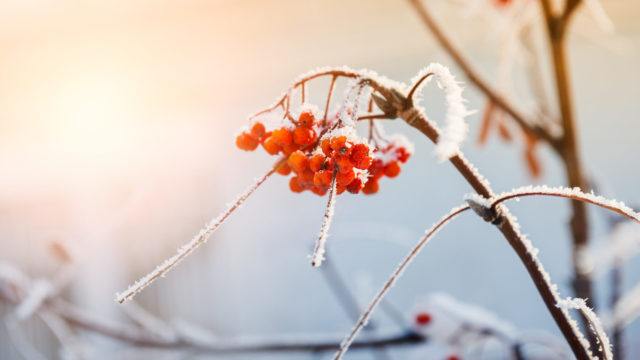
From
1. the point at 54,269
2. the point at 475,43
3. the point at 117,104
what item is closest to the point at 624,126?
the point at 475,43

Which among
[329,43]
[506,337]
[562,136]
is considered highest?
[329,43]

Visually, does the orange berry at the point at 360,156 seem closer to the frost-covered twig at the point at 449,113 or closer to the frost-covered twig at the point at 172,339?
the frost-covered twig at the point at 449,113

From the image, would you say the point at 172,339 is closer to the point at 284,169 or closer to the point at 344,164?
the point at 284,169

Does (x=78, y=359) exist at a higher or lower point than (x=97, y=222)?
lower

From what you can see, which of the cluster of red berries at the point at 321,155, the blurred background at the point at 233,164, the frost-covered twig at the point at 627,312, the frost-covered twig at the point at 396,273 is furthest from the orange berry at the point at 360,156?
the blurred background at the point at 233,164

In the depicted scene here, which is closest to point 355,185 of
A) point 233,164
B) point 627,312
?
point 627,312

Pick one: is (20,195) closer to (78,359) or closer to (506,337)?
(78,359)

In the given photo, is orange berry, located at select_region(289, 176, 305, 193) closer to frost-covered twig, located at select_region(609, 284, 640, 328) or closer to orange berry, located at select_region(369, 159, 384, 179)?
orange berry, located at select_region(369, 159, 384, 179)
